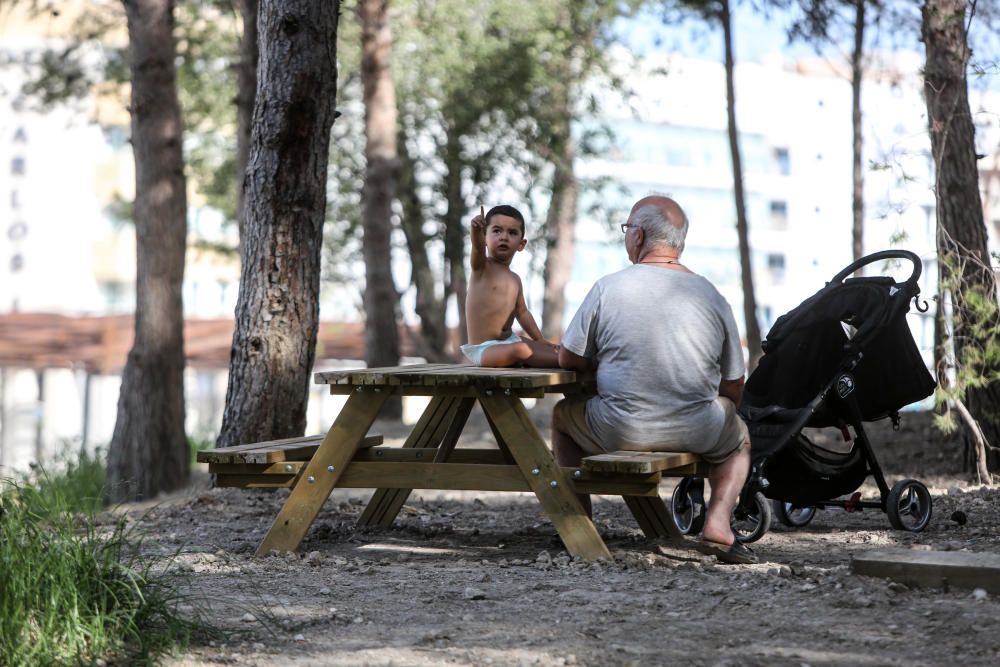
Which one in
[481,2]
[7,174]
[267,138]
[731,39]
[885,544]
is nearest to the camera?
[885,544]

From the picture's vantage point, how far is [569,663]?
3959 mm

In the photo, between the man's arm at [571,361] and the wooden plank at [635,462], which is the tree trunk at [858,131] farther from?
the wooden plank at [635,462]

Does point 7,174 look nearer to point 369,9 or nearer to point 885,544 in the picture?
point 369,9

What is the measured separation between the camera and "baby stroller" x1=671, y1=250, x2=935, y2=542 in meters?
6.56

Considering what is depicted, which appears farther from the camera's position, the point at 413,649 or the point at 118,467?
the point at 118,467

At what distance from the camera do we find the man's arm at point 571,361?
5.75m

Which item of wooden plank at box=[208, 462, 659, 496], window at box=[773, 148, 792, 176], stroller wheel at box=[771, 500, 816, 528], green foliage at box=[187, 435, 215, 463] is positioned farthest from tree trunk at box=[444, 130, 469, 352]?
window at box=[773, 148, 792, 176]

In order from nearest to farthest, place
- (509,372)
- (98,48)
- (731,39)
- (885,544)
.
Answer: (509,372)
(885,544)
(731,39)
(98,48)

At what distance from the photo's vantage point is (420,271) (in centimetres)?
2142

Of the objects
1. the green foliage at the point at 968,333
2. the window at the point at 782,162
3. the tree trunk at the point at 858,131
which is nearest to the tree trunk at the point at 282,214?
the green foliage at the point at 968,333

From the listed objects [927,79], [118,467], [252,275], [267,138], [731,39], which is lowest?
[118,467]

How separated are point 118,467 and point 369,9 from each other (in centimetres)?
764

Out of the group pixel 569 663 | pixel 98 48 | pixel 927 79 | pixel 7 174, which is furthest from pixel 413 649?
pixel 7 174

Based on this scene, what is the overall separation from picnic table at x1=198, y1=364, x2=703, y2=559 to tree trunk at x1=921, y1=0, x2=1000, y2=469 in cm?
404
